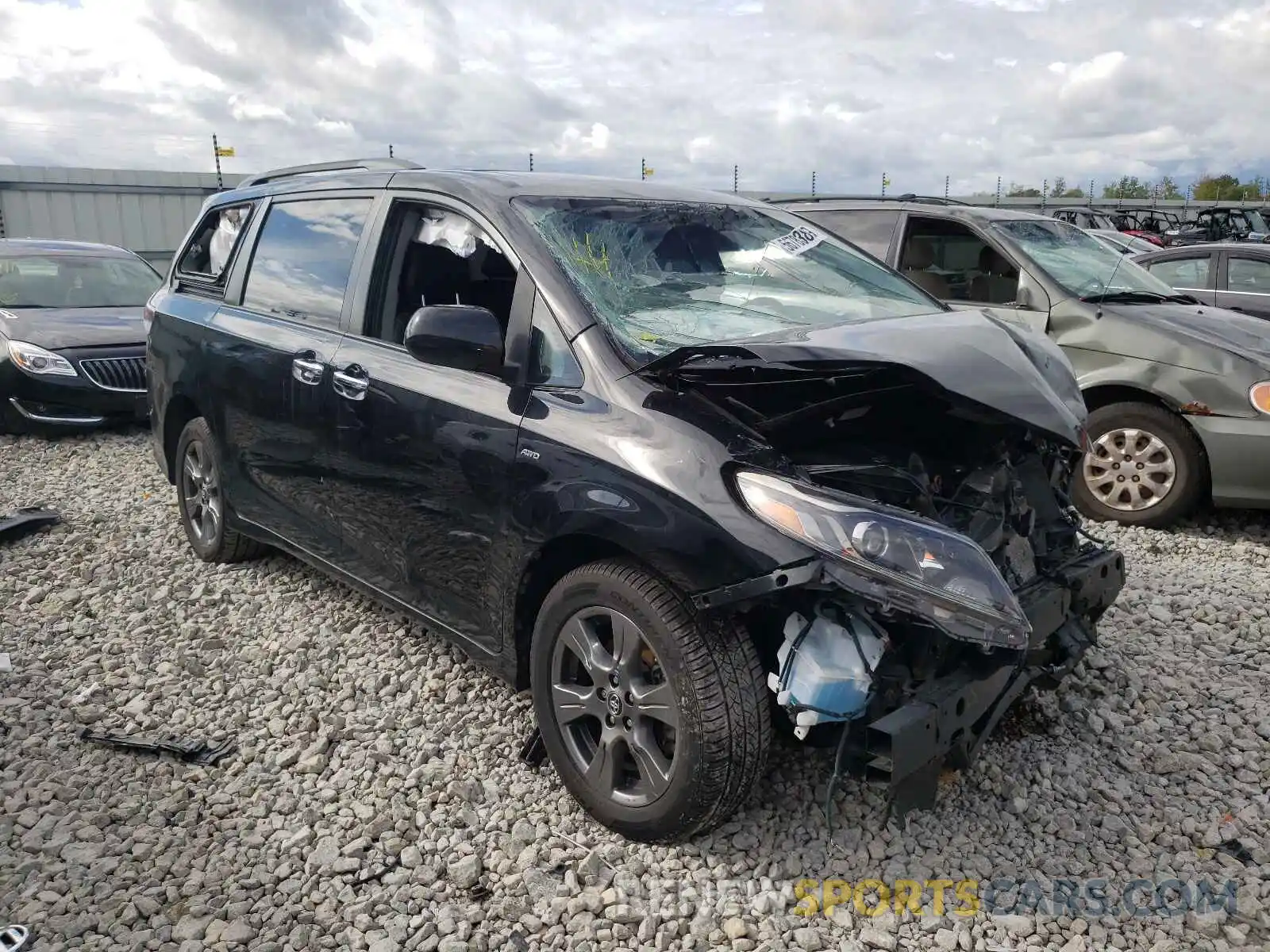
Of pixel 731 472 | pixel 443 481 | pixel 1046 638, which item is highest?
pixel 731 472

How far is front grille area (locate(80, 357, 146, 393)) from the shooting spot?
798cm

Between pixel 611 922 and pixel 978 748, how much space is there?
111cm

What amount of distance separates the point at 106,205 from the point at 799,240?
16.8 meters

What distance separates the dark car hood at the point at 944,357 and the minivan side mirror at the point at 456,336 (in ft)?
1.70

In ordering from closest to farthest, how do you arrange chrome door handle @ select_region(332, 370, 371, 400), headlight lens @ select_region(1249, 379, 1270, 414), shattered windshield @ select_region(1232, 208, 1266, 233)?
chrome door handle @ select_region(332, 370, 371, 400) → headlight lens @ select_region(1249, 379, 1270, 414) → shattered windshield @ select_region(1232, 208, 1266, 233)

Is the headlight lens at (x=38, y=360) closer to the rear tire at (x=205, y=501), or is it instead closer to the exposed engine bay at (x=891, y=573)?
the rear tire at (x=205, y=501)

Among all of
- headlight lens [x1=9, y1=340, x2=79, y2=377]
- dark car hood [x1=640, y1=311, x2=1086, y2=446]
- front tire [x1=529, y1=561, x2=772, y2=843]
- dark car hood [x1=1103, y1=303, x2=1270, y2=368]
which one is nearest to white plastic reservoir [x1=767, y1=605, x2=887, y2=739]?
front tire [x1=529, y1=561, x2=772, y2=843]

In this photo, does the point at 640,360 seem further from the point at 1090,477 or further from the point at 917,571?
the point at 1090,477

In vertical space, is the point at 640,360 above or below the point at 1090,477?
above

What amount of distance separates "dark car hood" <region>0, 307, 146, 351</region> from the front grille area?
0.17 meters

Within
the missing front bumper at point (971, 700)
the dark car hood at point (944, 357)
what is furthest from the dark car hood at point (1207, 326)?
the dark car hood at point (944, 357)

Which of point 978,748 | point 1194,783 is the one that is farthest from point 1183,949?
point 1194,783

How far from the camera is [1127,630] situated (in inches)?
166

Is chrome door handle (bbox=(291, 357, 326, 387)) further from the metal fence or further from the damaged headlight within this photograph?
the metal fence
